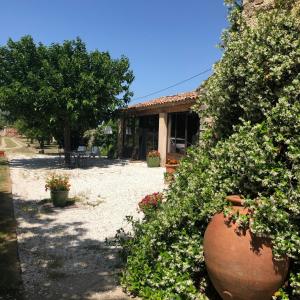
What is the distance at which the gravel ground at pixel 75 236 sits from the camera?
4.75m

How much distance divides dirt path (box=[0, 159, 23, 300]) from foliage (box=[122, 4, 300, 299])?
4.53 feet

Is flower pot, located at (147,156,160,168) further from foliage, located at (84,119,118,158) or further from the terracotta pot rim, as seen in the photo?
the terracotta pot rim

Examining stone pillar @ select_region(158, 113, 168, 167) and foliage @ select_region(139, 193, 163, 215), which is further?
stone pillar @ select_region(158, 113, 168, 167)

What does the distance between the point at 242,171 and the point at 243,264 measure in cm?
96

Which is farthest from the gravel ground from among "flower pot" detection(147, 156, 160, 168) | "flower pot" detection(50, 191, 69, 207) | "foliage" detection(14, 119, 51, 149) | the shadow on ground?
"foliage" detection(14, 119, 51, 149)

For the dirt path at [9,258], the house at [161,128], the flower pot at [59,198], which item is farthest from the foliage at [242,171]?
the house at [161,128]

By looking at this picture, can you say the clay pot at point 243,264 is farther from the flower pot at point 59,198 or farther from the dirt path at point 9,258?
the flower pot at point 59,198

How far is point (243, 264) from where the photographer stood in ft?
11.5

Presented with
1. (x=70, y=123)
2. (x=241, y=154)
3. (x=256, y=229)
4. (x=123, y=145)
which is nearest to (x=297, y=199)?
(x=256, y=229)

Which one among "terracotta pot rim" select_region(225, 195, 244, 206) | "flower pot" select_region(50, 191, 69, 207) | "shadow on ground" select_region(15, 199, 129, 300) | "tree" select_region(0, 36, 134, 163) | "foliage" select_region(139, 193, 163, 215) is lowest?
"shadow on ground" select_region(15, 199, 129, 300)

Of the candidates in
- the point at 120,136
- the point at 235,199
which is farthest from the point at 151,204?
the point at 120,136

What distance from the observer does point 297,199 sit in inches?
135

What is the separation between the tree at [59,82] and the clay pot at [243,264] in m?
14.4

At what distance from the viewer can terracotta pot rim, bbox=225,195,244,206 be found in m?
3.82
